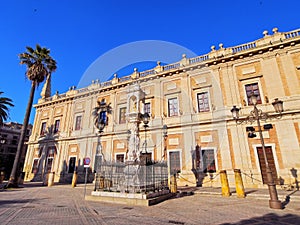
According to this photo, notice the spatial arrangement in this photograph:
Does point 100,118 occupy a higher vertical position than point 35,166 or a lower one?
higher

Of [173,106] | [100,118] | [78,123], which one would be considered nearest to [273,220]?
[173,106]

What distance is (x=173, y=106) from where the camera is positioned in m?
16.3

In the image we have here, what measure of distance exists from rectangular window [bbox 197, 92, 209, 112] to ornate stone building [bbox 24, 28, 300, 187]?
9 cm

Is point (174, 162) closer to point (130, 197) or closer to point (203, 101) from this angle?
point (203, 101)

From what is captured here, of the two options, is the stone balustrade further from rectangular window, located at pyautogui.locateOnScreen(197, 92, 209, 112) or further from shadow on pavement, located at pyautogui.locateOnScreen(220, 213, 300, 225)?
shadow on pavement, located at pyautogui.locateOnScreen(220, 213, 300, 225)

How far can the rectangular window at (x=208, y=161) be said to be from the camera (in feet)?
43.3

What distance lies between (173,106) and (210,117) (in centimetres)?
360

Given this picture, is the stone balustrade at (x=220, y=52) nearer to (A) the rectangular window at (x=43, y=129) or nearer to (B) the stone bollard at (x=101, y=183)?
(A) the rectangular window at (x=43, y=129)

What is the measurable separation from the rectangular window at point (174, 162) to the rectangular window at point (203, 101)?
4.31 metres

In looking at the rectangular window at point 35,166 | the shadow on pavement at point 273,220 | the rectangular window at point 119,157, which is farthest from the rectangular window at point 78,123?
the shadow on pavement at point 273,220

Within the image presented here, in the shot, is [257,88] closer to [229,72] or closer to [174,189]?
[229,72]

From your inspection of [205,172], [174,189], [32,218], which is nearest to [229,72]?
[205,172]

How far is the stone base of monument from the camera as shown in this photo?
6988mm

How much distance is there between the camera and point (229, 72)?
1460 cm
